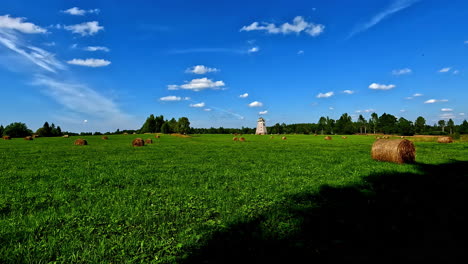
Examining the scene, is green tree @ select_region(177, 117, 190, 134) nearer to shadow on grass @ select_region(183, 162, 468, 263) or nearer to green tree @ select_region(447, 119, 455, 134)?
shadow on grass @ select_region(183, 162, 468, 263)

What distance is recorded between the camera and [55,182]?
9.73 m

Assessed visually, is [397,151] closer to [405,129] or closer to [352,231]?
[352,231]

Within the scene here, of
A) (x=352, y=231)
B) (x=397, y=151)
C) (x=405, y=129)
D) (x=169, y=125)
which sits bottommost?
(x=352, y=231)

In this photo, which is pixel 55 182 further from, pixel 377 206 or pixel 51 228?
pixel 377 206

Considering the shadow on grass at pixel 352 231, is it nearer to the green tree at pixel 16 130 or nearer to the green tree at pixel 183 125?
the green tree at pixel 16 130

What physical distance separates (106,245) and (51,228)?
1782mm

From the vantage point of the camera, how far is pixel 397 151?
15508mm

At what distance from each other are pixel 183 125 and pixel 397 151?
433 ft

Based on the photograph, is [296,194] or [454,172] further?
[454,172]

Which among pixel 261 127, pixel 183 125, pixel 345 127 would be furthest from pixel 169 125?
pixel 345 127

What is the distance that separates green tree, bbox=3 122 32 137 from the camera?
81312mm

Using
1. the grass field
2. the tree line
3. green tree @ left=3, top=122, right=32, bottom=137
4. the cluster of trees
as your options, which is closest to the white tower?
the tree line

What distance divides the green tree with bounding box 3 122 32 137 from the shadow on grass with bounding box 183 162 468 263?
10759 cm

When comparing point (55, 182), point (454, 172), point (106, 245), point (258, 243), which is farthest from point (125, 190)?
point (454, 172)
